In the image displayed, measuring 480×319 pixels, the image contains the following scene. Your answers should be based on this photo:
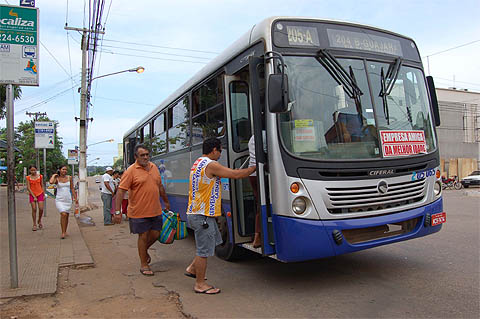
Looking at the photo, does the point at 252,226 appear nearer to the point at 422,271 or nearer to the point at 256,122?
the point at 256,122

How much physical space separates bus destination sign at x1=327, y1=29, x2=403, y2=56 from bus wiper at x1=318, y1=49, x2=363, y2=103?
8.7 inches

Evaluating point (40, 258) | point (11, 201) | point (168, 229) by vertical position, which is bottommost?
point (40, 258)

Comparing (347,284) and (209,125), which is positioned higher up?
(209,125)

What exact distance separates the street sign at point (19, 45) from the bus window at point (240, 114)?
258 centimetres

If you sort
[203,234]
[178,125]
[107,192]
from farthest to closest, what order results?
[107,192] < [178,125] < [203,234]

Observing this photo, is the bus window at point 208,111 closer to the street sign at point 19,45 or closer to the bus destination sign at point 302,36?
the bus destination sign at point 302,36

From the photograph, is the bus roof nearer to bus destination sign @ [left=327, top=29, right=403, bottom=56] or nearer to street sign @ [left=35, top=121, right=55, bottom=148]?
bus destination sign @ [left=327, top=29, right=403, bottom=56]

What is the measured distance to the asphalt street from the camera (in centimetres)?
415

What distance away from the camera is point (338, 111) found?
4.71 meters

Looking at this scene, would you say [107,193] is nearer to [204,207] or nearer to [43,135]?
[43,135]

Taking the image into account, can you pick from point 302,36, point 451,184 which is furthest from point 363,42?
point 451,184

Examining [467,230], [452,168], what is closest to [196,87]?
[467,230]

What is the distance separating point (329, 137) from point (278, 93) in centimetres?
83

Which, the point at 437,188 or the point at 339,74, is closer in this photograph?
the point at 339,74
